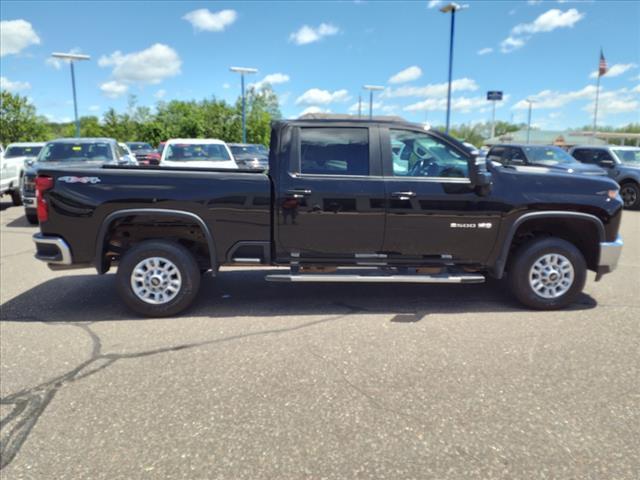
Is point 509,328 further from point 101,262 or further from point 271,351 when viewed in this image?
point 101,262

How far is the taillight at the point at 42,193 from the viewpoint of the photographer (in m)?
4.38

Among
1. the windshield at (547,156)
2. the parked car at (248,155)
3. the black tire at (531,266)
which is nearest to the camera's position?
the black tire at (531,266)

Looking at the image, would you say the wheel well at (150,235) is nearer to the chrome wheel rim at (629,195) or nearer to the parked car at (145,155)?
the parked car at (145,155)

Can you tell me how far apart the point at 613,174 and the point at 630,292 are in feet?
35.5

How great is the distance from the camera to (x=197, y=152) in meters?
11.7

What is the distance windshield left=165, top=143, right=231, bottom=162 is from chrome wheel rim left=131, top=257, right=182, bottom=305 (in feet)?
24.0

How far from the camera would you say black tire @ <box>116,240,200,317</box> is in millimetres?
4508

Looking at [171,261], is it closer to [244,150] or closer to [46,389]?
[46,389]

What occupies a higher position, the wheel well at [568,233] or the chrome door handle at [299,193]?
the chrome door handle at [299,193]

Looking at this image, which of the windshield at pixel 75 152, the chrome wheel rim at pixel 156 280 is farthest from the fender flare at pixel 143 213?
the windshield at pixel 75 152

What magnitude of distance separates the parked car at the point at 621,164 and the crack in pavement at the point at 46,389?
13640 millimetres

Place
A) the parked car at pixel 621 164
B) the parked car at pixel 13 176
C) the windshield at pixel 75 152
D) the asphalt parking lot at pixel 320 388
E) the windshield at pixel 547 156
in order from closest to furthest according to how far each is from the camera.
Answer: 1. the asphalt parking lot at pixel 320 388
2. the windshield at pixel 75 152
3. the parked car at pixel 13 176
4. the windshield at pixel 547 156
5. the parked car at pixel 621 164

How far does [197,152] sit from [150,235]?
7.36 metres

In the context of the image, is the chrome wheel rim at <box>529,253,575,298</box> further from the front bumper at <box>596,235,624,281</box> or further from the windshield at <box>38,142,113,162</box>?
the windshield at <box>38,142,113,162</box>
